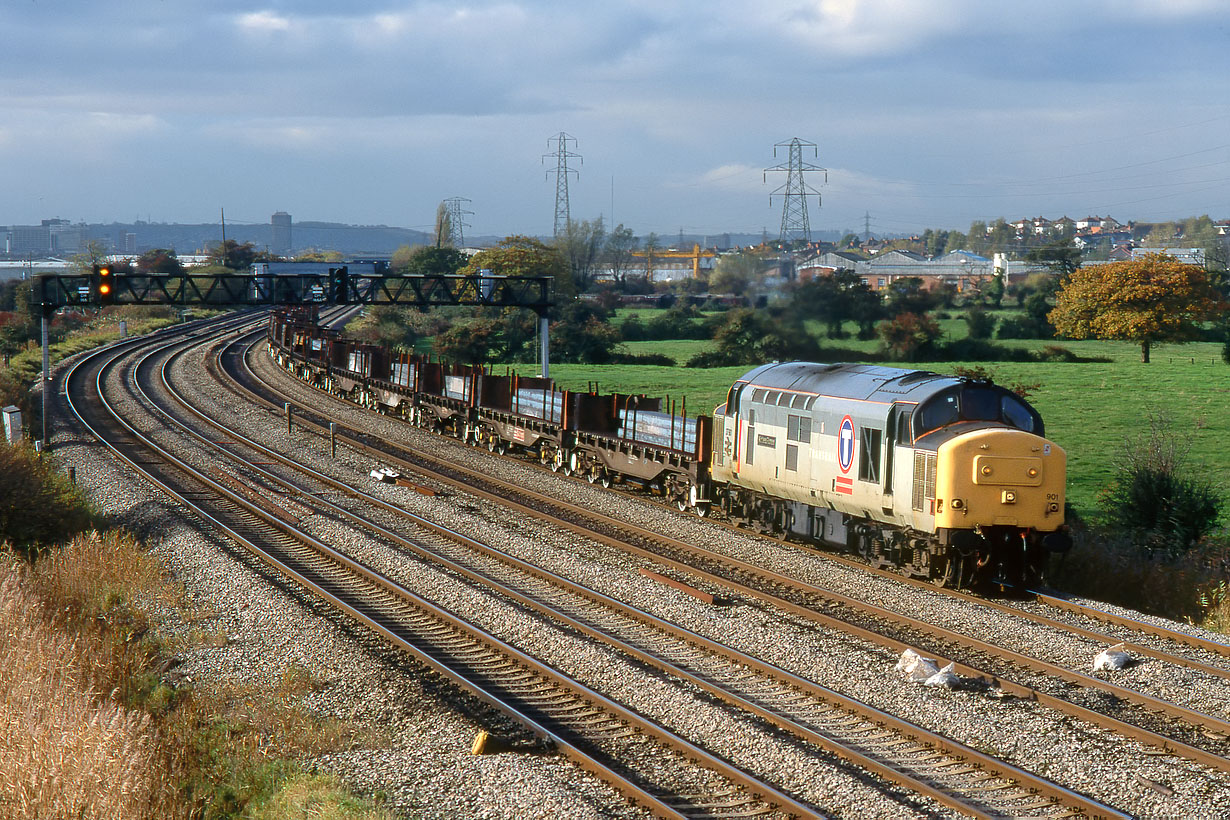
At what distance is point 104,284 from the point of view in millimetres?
38188

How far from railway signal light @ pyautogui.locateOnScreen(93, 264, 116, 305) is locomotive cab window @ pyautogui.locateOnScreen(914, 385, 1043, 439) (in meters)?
28.8

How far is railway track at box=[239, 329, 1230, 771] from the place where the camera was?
11758mm

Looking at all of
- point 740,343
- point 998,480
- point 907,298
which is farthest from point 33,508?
point 907,298

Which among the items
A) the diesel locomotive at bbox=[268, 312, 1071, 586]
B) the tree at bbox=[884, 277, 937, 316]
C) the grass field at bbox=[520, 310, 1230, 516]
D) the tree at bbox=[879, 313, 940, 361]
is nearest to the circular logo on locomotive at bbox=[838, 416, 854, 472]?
the diesel locomotive at bbox=[268, 312, 1071, 586]

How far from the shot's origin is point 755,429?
23.1 meters

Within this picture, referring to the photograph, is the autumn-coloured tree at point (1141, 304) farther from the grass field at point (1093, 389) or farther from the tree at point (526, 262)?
the tree at point (526, 262)

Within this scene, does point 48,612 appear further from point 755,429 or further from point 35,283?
point 35,283

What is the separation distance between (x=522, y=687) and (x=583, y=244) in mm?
126299

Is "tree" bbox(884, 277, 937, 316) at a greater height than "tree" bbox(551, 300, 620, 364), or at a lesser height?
greater

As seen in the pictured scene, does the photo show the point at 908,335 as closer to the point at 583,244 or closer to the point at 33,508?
the point at 33,508

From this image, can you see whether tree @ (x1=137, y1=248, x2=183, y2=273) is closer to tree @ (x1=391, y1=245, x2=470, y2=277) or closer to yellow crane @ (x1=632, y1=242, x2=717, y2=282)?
tree @ (x1=391, y1=245, x2=470, y2=277)

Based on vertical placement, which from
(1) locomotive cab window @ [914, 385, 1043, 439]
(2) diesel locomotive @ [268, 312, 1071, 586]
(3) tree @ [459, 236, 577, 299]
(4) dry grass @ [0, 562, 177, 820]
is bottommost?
(4) dry grass @ [0, 562, 177, 820]

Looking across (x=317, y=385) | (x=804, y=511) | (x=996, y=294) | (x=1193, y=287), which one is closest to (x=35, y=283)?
(x=317, y=385)

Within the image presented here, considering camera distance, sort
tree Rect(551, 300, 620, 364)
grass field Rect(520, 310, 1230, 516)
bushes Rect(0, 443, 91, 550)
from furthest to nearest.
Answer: tree Rect(551, 300, 620, 364) < grass field Rect(520, 310, 1230, 516) < bushes Rect(0, 443, 91, 550)
